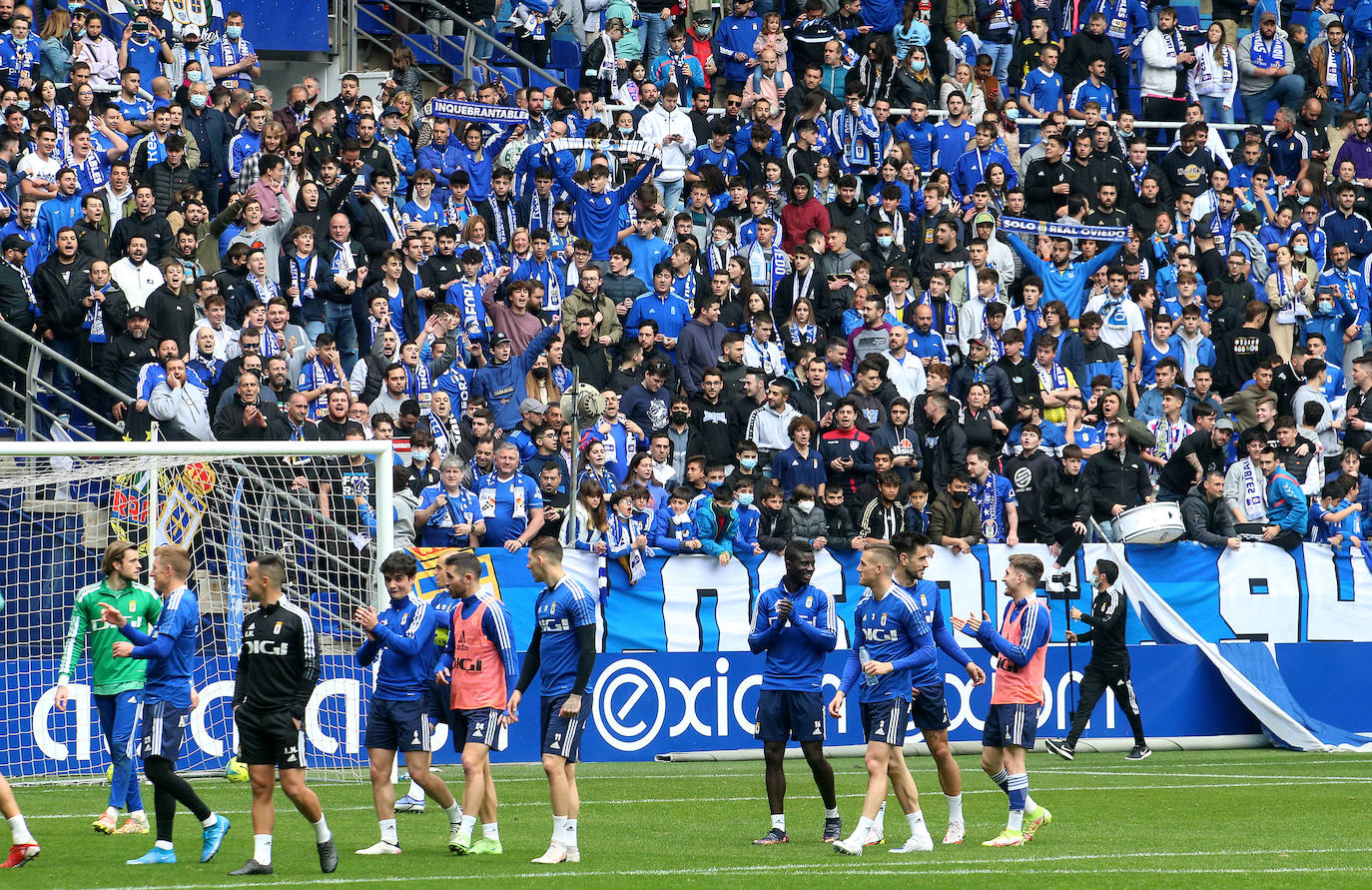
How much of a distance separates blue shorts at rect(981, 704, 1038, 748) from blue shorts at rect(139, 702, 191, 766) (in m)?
5.16

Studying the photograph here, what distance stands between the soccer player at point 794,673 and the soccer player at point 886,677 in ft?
1.16

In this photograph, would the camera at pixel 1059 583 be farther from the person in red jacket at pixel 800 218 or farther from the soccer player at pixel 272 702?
the soccer player at pixel 272 702

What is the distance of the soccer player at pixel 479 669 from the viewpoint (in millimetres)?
11891

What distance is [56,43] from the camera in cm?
2244

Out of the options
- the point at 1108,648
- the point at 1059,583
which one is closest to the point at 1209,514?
the point at 1059,583

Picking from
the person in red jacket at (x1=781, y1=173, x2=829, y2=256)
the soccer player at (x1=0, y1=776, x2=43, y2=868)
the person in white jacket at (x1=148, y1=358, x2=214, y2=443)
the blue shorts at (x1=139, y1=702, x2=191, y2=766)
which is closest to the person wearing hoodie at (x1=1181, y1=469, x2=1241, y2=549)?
the person in red jacket at (x1=781, y1=173, x2=829, y2=256)

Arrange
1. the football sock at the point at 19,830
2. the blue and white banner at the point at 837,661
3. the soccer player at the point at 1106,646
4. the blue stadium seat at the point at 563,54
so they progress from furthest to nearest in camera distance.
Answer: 1. the blue stadium seat at the point at 563,54
2. the soccer player at the point at 1106,646
3. the blue and white banner at the point at 837,661
4. the football sock at the point at 19,830

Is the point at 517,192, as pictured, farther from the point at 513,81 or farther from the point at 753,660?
the point at 753,660

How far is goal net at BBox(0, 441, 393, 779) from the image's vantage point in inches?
644

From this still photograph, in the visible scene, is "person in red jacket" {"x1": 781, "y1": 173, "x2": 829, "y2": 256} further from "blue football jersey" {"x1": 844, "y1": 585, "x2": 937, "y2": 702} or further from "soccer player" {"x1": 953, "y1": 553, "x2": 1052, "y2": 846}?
"blue football jersey" {"x1": 844, "y1": 585, "x2": 937, "y2": 702}

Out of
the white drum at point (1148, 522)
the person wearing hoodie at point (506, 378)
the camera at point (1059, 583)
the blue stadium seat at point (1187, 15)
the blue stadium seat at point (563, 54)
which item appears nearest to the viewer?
the camera at point (1059, 583)

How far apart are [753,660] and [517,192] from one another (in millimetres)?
8129

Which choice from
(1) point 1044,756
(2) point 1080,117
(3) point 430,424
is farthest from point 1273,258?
(3) point 430,424

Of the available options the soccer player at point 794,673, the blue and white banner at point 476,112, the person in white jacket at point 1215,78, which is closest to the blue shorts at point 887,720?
the soccer player at point 794,673
